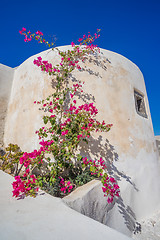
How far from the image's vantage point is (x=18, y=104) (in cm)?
407

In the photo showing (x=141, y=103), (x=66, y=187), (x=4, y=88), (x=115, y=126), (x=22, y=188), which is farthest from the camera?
(x=141, y=103)

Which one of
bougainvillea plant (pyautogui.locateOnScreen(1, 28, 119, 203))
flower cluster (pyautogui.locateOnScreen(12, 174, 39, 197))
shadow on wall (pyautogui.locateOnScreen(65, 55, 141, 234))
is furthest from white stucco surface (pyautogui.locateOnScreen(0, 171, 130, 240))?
shadow on wall (pyautogui.locateOnScreen(65, 55, 141, 234))

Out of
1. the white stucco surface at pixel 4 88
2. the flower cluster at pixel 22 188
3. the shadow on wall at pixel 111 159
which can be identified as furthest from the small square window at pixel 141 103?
the white stucco surface at pixel 4 88

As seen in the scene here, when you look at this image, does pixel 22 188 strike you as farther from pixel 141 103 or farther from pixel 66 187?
pixel 141 103

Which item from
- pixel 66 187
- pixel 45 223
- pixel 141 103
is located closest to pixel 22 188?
pixel 45 223

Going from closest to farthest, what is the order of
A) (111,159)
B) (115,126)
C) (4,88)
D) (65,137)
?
(65,137)
(111,159)
(115,126)
(4,88)

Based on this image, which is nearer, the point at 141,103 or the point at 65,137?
the point at 65,137

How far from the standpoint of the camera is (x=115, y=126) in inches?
140

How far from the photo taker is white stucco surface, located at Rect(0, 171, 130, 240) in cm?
104

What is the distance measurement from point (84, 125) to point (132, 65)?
10.3 feet

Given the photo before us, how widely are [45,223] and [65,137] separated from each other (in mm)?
1962

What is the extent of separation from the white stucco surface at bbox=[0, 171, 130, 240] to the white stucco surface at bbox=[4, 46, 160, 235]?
172cm

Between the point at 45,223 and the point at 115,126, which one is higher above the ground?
the point at 115,126

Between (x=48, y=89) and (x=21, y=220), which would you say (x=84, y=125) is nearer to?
(x=48, y=89)
